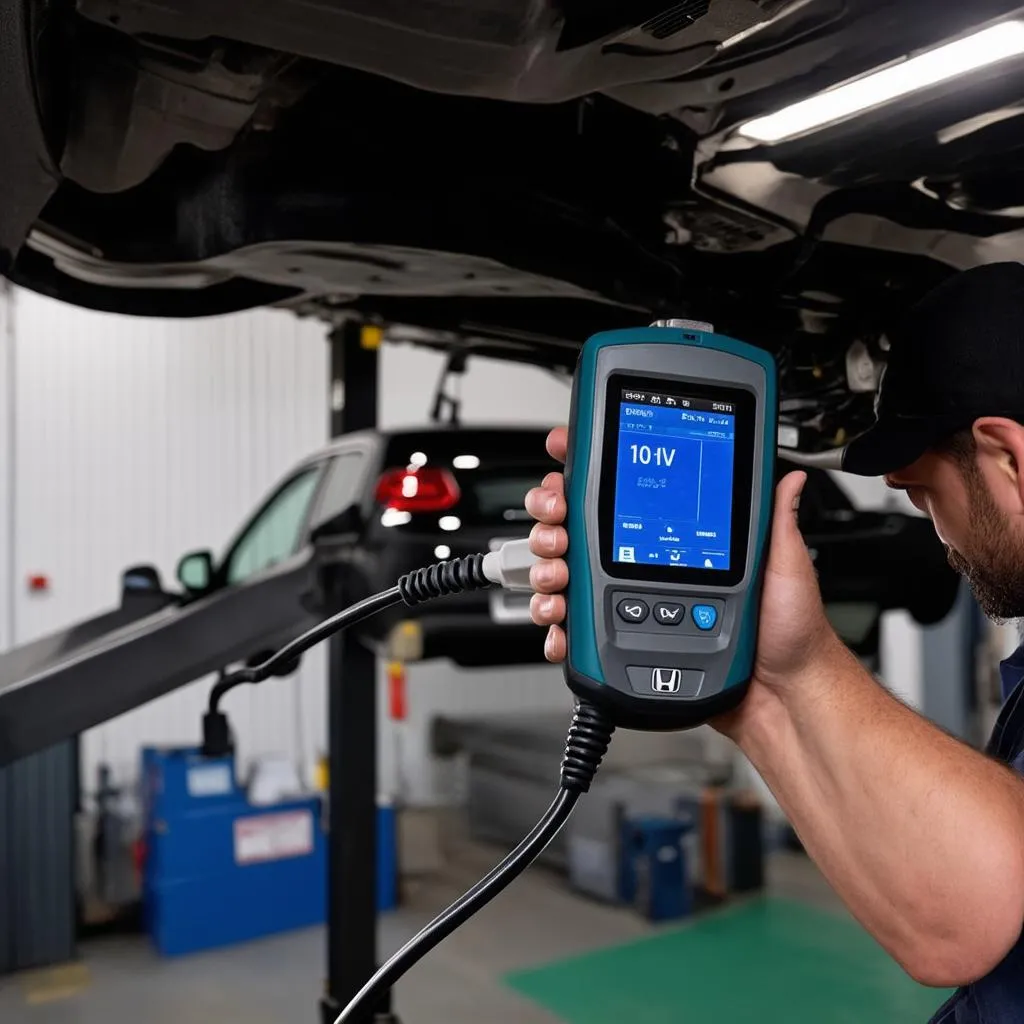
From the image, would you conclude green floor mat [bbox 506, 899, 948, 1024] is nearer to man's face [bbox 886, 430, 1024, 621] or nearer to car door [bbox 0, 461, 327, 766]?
car door [bbox 0, 461, 327, 766]

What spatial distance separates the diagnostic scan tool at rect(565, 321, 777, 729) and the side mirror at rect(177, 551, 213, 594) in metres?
2.79

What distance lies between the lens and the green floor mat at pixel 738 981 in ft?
12.0

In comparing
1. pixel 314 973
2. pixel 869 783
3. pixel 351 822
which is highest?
pixel 869 783

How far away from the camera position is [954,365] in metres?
0.91

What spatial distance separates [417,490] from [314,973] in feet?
7.72

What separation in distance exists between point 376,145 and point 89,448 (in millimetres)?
4571

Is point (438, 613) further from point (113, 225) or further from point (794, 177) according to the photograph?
point (794, 177)

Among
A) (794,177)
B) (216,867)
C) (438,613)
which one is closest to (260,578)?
(438,613)

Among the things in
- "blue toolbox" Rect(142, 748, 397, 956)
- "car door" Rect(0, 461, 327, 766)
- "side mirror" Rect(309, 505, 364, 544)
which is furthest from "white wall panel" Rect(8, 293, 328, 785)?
"side mirror" Rect(309, 505, 364, 544)

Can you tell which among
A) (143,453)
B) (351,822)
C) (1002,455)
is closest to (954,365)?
(1002,455)

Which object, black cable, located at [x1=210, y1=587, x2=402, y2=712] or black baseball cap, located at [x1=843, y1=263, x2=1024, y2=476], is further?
black cable, located at [x1=210, y1=587, x2=402, y2=712]

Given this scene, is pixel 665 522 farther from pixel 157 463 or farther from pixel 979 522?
pixel 157 463

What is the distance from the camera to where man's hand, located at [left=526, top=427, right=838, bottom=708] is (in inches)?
33.8

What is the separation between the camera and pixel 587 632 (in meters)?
0.86
